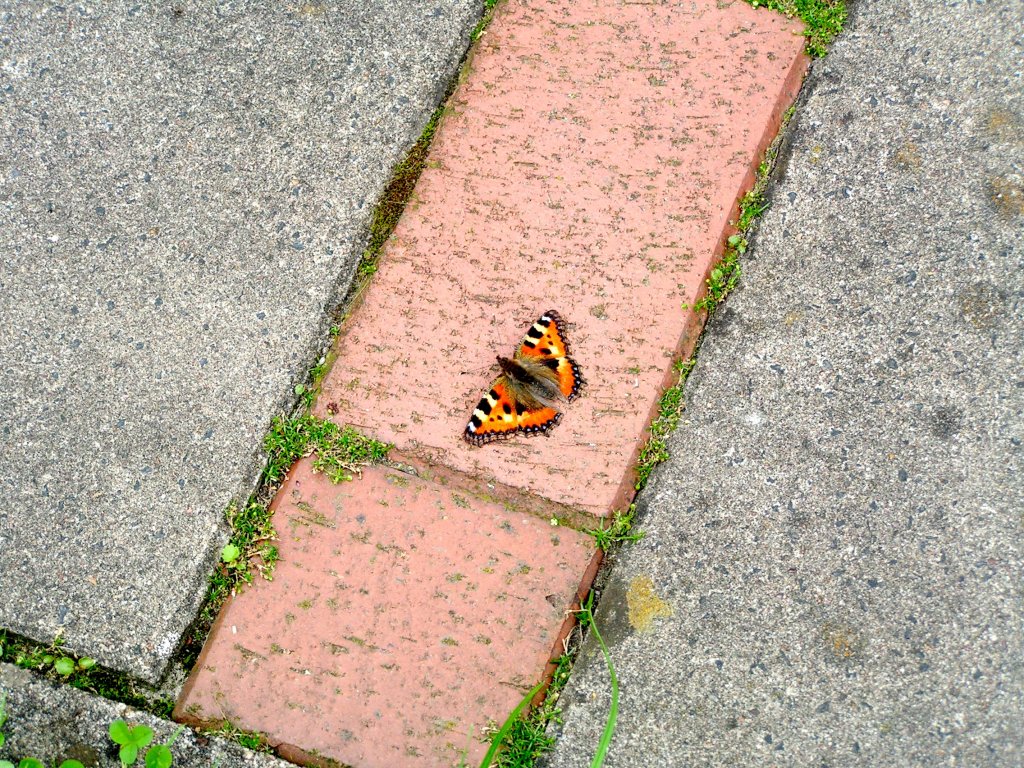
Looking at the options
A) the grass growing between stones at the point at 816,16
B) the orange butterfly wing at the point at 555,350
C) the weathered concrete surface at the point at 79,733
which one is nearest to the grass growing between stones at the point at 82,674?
the weathered concrete surface at the point at 79,733

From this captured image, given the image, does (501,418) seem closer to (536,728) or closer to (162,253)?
(536,728)

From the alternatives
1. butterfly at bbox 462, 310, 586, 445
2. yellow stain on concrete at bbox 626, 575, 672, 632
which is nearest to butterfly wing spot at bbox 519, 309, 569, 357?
butterfly at bbox 462, 310, 586, 445

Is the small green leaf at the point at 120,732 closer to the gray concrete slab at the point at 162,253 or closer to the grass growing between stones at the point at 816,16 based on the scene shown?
the gray concrete slab at the point at 162,253

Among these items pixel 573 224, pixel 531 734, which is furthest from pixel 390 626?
pixel 573 224

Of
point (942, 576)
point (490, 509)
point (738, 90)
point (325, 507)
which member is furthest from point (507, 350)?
point (942, 576)

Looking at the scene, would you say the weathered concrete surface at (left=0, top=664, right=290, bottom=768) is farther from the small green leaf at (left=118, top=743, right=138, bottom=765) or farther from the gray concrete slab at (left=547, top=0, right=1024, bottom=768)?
the gray concrete slab at (left=547, top=0, right=1024, bottom=768)

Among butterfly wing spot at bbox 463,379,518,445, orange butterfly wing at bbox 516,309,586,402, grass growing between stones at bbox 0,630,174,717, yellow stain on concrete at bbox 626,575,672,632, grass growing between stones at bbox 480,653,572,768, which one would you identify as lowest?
grass growing between stones at bbox 0,630,174,717
